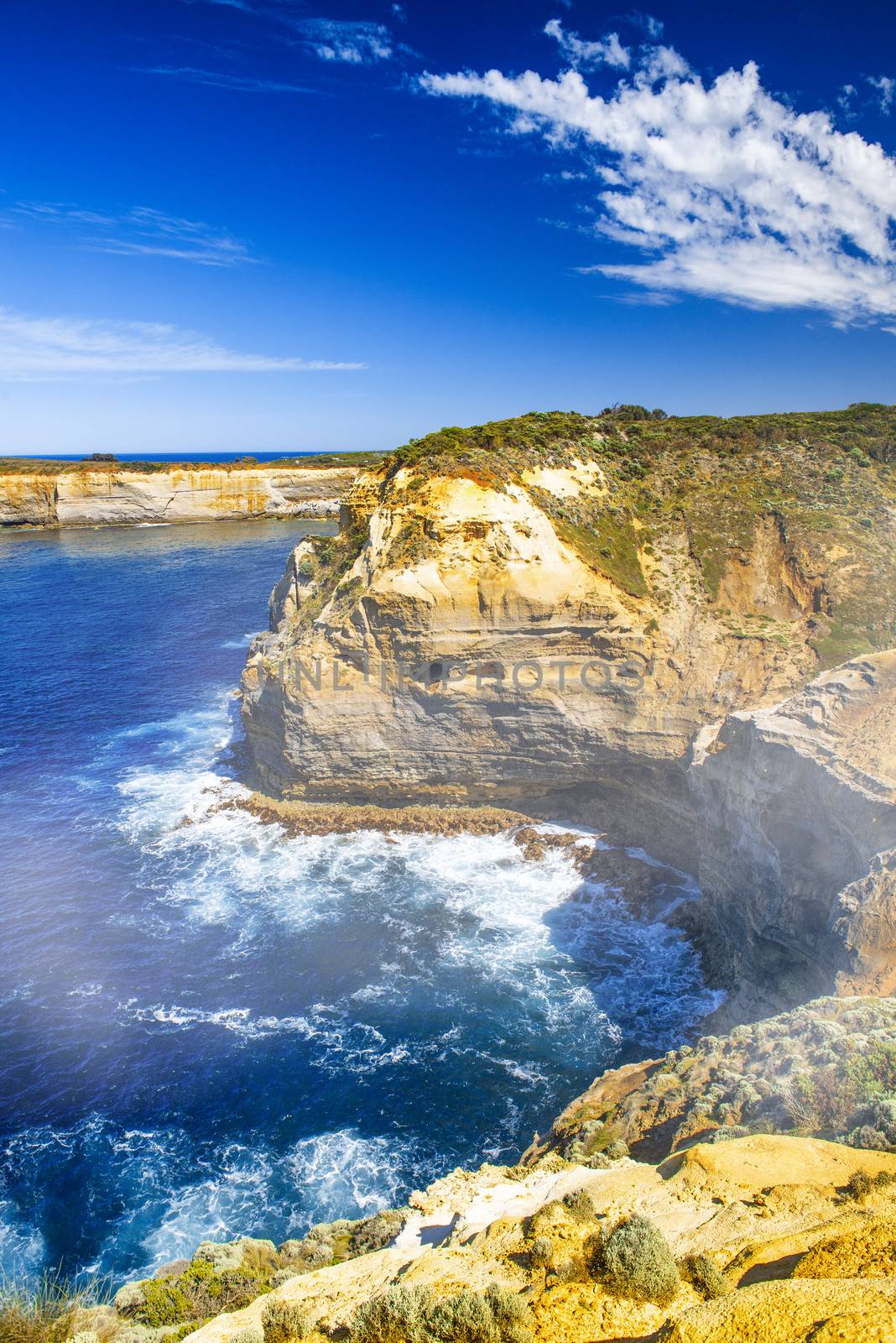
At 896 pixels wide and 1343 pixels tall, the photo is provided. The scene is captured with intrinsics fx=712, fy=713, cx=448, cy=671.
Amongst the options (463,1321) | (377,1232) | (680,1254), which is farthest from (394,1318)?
(377,1232)

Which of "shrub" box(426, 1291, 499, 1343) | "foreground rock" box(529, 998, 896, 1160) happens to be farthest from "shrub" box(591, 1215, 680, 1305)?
"foreground rock" box(529, 998, 896, 1160)

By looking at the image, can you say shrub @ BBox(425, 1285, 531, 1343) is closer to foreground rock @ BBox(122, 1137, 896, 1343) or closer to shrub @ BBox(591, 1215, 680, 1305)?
foreground rock @ BBox(122, 1137, 896, 1343)

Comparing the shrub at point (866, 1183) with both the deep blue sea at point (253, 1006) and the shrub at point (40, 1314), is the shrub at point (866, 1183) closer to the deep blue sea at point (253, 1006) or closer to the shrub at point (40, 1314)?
the deep blue sea at point (253, 1006)

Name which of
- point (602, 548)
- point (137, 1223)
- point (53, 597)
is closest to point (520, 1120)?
point (137, 1223)

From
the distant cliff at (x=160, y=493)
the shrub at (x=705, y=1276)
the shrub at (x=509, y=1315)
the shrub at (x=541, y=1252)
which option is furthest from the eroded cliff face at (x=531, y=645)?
the distant cliff at (x=160, y=493)

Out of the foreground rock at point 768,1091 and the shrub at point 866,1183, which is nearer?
the shrub at point 866,1183
